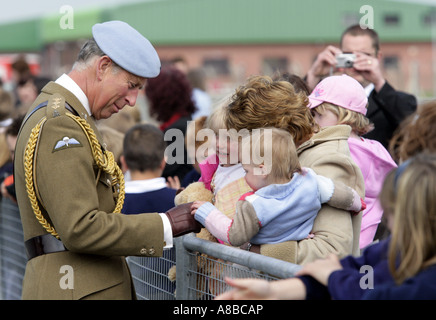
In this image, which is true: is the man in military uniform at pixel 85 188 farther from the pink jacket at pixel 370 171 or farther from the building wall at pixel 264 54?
the building wall at pixel 264 54

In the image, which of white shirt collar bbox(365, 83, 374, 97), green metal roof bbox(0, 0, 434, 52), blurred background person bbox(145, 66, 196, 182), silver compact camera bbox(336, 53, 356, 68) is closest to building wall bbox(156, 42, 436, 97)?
green metal roof bbox(0, 0, 434, 52)

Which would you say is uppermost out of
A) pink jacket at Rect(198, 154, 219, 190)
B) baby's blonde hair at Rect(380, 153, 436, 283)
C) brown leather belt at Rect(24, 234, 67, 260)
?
baby's blonde hair at Rect(380, 153, 436, 283)

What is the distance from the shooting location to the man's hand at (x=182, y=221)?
2.76 meters

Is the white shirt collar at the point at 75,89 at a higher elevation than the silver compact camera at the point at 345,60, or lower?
higher

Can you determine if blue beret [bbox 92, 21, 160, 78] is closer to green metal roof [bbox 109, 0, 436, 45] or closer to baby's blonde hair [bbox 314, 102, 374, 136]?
baby's blonde hair [bbox 314, 102, 374, 136]

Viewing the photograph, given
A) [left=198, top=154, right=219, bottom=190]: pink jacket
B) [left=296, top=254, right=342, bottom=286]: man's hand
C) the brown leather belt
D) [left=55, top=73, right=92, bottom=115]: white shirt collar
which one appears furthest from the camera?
[left=198, top=154, right=219, bottom=190]: pink jacket

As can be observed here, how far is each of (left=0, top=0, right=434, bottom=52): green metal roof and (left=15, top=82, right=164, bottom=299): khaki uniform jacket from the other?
38034mm

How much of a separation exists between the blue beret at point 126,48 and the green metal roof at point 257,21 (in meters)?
37.8

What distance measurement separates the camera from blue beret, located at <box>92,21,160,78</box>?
8.97 ft

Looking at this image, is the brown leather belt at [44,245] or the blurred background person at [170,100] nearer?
the brown leather belt at [44,245]

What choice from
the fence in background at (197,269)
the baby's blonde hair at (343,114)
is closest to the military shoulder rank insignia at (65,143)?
the fence in background at (197,269)

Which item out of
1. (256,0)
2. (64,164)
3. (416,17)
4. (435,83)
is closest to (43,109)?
(64,164)

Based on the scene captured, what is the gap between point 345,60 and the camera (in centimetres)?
451
